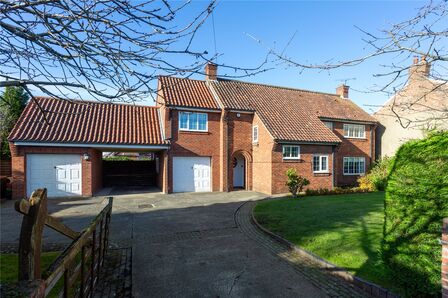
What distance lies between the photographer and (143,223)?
9680 mm

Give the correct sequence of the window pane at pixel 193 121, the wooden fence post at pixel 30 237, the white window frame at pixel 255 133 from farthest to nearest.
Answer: the white window frame at pixel 255 133, the window pane at pixel 193 121, the wooden fence post at pixel 30 237

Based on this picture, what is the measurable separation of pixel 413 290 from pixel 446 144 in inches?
82.6

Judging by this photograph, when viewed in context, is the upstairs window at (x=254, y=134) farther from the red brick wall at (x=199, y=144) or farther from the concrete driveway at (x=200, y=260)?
the concrete driveway at (x=200, y=260)

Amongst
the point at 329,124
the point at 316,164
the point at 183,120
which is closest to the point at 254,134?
the point at 316,164

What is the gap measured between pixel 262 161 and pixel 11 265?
573 inches

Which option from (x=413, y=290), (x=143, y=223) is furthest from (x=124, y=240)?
(x=413, y=290)

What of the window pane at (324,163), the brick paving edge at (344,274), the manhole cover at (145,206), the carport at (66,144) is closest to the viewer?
the brick paving edge at (344,274)

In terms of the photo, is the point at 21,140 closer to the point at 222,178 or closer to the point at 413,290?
the point at 222,178

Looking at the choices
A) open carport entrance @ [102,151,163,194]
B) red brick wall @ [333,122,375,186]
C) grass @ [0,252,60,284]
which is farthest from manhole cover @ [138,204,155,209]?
red brick wall @ [333,122,375,186]

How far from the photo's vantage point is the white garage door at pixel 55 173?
15.3 meters

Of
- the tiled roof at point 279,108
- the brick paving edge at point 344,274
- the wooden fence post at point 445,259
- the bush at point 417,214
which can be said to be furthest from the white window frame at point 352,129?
the wooden fence post at point 445,259

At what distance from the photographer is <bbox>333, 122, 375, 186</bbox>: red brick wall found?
22.0 metres

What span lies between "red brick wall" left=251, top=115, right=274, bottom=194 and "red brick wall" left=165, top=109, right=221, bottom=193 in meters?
2.58

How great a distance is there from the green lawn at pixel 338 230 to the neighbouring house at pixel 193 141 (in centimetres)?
634
